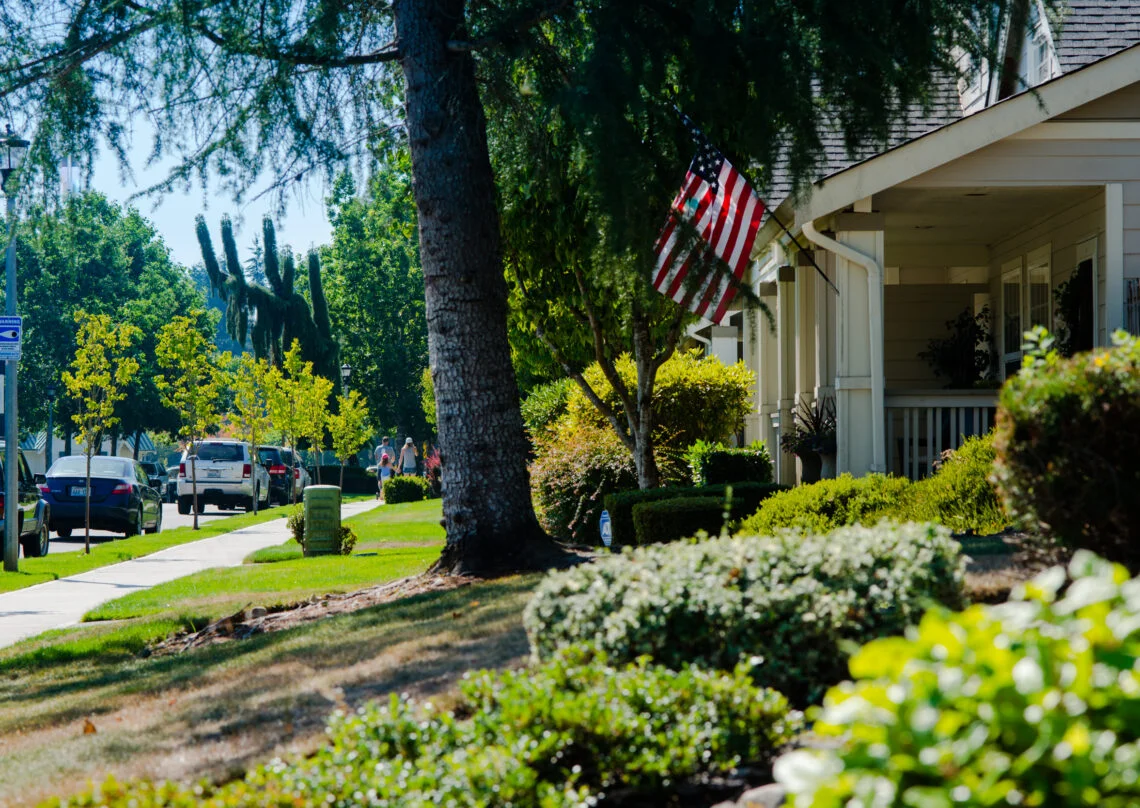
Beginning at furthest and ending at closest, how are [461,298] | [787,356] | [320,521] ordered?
[320,521] < [787,356] < [461,298]

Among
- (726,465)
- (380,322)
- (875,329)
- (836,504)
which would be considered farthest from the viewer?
(380,322)

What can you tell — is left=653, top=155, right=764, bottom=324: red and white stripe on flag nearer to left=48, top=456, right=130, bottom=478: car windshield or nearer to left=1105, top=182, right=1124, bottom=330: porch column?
left=1105, top=182, right=1124, bottom=330: porch column

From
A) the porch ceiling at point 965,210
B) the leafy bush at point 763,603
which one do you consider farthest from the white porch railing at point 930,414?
the leafy bush at point 763,603

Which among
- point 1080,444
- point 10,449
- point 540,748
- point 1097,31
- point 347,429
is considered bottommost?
point 540,748

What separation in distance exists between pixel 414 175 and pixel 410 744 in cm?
612

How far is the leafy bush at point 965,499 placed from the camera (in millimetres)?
8352

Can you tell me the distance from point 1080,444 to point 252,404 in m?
30.7

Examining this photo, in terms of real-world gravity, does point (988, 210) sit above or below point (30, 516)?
above

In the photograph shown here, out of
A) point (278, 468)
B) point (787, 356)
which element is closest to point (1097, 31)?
point (787, 356)

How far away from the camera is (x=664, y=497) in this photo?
10773 millimetres

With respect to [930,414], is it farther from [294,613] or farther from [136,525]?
[136,525]

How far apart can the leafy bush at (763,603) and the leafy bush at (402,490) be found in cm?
3114

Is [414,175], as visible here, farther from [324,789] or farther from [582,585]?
[324,789]

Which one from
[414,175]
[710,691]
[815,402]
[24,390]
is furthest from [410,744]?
[24,390]
